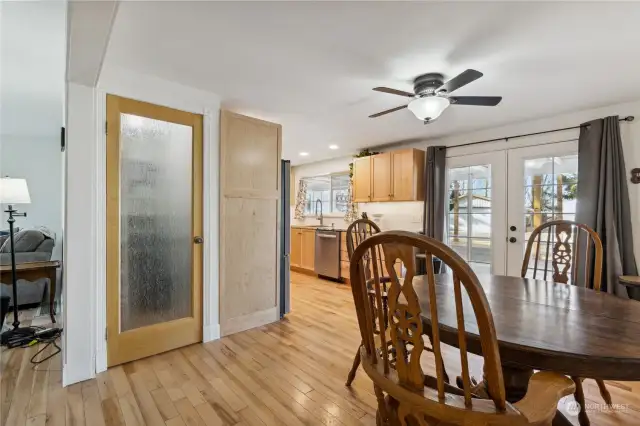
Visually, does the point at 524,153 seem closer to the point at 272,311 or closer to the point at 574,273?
the point at 574,273

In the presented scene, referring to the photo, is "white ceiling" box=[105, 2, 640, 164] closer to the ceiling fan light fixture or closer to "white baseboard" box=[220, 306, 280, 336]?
the ceiling fan light fixture

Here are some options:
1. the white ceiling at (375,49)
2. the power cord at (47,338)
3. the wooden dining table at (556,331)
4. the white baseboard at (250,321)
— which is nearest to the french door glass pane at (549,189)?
the white ceiling at (375,49)

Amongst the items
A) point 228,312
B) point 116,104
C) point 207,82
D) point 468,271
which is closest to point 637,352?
point 468,271

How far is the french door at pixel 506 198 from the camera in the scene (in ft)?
11.5

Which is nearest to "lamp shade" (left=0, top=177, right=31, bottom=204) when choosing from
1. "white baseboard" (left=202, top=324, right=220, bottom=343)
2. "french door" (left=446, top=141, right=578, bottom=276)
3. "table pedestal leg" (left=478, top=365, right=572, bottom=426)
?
"white baseboard" (left=202, top=324, right=220, bottom=343)

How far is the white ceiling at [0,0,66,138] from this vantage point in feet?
5.90

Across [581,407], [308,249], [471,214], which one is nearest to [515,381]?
[581,407]

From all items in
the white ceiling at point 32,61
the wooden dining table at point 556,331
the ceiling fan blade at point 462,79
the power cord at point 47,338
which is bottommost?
the power cord at point 47,338

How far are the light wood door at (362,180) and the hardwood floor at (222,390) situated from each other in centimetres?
268

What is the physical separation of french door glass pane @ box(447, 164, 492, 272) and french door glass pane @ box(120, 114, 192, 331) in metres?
3.46

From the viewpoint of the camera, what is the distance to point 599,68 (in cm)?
231

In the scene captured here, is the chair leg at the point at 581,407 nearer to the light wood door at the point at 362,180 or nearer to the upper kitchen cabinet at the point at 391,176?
the upper kitchen cabinet at the point at 391,176

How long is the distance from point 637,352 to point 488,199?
3.36 metres

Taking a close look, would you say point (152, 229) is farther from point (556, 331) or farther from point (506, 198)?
point (506, 198)
